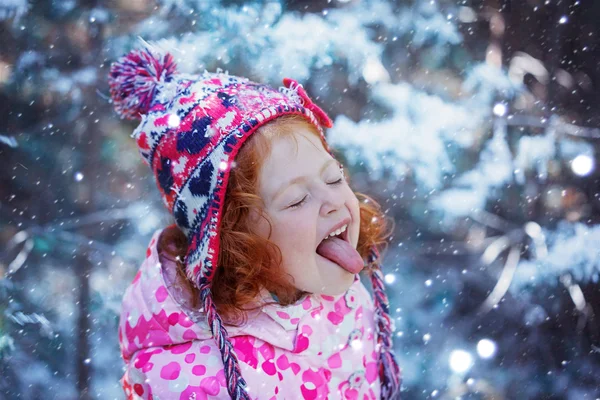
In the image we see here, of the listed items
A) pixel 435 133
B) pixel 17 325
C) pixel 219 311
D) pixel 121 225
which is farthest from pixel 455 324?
pixel 17 325

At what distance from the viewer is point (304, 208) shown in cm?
82

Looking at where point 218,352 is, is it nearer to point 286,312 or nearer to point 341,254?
point 286,312

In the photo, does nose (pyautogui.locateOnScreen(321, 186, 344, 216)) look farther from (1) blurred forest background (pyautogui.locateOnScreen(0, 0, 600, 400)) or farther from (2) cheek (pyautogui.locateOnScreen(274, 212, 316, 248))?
(1) blurred forest background (pyautogui.locateOnScreen(0, 0, 600, 400))

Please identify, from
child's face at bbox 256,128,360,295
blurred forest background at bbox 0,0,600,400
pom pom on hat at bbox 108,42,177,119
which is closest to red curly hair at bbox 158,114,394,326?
child's face at bbox 256,128,360,295

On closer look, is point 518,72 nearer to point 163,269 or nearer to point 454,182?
point 454,182

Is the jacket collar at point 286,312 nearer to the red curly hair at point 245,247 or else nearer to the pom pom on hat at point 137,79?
the red curly hair at point 245,247

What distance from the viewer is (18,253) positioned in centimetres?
141

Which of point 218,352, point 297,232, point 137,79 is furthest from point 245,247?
point 137,79

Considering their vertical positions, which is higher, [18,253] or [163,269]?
[163,269]

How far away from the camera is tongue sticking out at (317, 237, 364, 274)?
0.84 meters

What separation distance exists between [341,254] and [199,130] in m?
0.32

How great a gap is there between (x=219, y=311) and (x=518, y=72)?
1096 millimetres

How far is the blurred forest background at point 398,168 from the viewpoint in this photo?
137 cm

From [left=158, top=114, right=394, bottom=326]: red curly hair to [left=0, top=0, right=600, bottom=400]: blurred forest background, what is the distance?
24.0 inches
